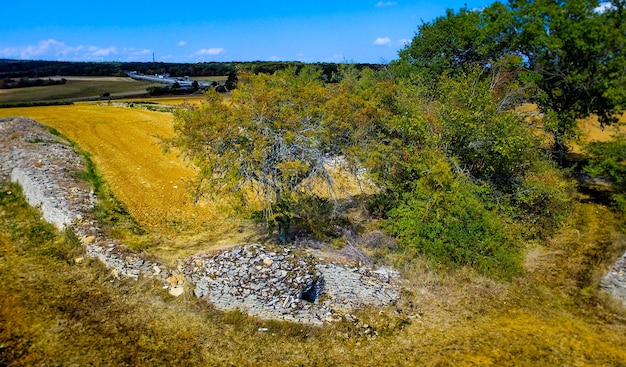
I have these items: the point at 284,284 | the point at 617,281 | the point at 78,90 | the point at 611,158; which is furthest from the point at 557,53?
the point at 78,90

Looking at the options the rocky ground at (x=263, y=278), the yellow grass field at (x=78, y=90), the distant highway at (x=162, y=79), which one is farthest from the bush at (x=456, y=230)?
the distant highway at (x=162, y=79)

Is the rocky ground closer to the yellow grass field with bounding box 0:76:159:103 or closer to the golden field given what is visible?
the golden field

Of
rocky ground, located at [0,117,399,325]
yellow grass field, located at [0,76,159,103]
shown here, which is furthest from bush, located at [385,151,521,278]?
yellow grass field, located at [0,76,159,103]

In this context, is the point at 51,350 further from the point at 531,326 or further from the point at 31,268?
the point at 531,326

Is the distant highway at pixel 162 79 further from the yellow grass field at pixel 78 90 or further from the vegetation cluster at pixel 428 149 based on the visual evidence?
the vegetation cluster at pixel 428 149

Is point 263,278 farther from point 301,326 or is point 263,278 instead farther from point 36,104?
point 36,104

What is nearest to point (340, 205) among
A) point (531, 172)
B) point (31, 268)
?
point (531, 172)
